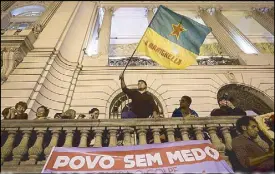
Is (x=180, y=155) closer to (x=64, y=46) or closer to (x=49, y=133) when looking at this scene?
(x=49, y=133)

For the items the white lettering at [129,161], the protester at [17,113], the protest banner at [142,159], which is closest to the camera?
the protest banner at [142,159]

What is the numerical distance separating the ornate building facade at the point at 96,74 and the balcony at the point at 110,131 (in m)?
0.02

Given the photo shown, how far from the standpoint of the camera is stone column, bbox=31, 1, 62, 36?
12.2 metres

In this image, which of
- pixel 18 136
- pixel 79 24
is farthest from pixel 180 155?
pixel 79 24

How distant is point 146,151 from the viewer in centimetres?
447

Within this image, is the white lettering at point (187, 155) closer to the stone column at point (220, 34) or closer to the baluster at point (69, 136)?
the baluster at point (69, 136)

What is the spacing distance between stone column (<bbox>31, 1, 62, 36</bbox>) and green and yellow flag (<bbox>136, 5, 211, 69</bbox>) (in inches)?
287

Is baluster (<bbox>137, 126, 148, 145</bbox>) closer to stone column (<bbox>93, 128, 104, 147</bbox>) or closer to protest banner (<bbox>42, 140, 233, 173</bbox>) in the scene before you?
protest banner (<bbox>42, 140, 233, 173</bbox>)

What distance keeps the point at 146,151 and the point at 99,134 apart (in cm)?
105

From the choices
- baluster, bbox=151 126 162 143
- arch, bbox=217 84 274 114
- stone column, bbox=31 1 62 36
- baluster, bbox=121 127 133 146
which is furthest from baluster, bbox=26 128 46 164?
arch, bbox=217 84 274 114

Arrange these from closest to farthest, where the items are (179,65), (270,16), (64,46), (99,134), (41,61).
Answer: (99,134) → (179,65) → (41,61) → (64,46) → (270,16)

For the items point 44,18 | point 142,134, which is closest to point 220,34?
point 44,18

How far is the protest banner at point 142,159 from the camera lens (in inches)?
159

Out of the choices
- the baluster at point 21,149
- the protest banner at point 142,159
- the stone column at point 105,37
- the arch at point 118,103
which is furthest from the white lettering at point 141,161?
the stone column at point 105,37
